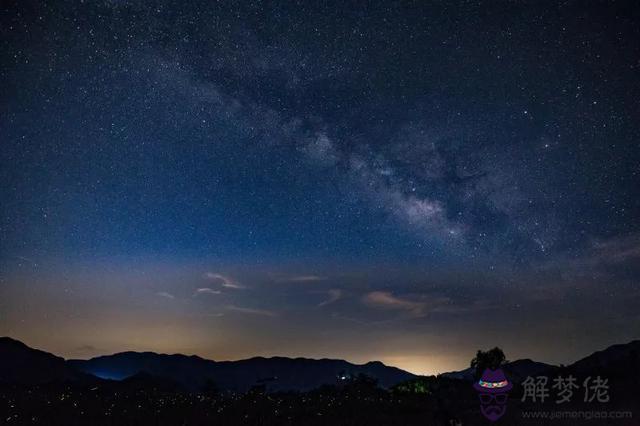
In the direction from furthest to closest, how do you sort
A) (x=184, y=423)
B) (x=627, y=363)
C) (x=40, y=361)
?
(x=40, y=361)
(x=627, y=363)
(x=184, y=423)

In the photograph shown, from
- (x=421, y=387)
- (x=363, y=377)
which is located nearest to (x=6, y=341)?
(x=363, y=377)

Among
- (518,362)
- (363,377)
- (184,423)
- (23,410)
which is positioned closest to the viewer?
(184,423)

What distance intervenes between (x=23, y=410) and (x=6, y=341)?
156591 mm

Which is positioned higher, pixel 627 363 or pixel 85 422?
pixel 627 363

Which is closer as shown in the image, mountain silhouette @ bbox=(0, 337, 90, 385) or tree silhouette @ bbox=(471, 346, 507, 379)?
tree silhouette @ bbox=(471, 346, 507, 379)

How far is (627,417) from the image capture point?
21.0 m

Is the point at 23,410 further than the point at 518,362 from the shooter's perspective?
No

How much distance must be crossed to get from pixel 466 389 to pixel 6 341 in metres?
158

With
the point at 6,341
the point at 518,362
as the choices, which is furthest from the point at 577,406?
the point at 6,341

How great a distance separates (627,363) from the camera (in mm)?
42812

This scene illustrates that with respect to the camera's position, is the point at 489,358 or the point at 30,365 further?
the point at 30,365

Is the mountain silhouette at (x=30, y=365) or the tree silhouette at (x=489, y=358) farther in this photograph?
the mountain silhouette at (x=30, y=365)

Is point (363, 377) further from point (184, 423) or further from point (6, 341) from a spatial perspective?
point (6, 341)

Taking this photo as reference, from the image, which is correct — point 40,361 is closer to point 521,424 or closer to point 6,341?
point 6,341
